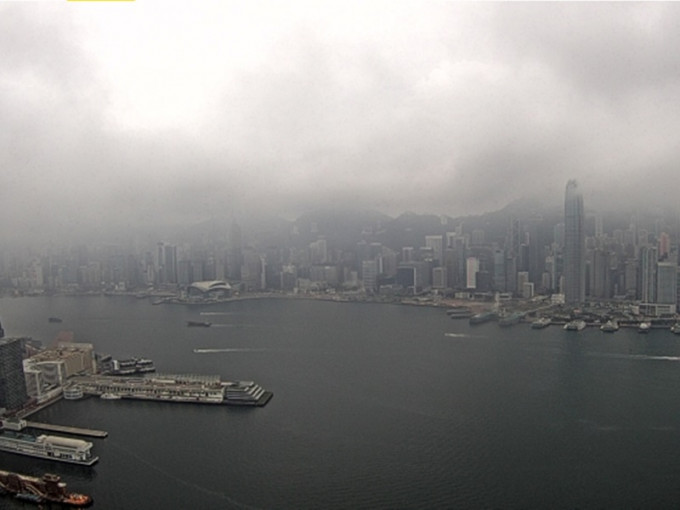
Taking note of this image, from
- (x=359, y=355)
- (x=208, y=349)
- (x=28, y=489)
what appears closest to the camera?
(x=28, y=489)

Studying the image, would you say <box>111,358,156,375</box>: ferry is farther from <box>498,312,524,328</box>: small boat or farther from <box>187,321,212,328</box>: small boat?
<box>498,312,524,328</box>: small boat

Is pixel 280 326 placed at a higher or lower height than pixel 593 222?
lower

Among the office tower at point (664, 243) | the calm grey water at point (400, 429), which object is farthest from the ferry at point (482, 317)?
the office tower at point (664, 243)

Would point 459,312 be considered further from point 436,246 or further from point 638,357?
point 436,246

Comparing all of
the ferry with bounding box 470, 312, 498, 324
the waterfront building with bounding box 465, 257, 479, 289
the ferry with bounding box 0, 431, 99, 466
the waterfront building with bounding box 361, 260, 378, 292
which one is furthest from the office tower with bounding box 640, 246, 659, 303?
the ferry with bounding box 0, 431, 99, 466

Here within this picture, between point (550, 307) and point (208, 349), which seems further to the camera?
point (550, 307)

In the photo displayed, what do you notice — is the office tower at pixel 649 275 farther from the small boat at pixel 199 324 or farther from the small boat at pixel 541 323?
the small boat at pixel 199 324

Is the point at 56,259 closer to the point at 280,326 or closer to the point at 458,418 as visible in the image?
the point at 280,326

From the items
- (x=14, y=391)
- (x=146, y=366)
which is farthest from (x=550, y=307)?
(x=14, y=391)
